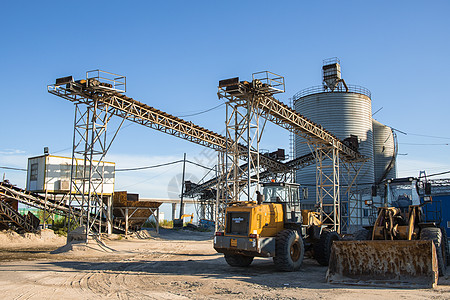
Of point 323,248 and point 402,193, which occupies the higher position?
point 402,193

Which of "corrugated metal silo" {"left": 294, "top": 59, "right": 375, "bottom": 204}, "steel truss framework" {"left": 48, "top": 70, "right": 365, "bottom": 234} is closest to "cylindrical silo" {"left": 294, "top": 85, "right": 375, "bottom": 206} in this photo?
"corrugated metal silo" {"left": 294, "top": 59, "right": 375, "bottom": 204}

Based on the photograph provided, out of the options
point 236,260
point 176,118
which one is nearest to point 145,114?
point 176,118

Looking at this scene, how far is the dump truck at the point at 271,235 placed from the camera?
11570 mm

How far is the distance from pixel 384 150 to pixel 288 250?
3164cm

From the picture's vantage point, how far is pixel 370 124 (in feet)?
124

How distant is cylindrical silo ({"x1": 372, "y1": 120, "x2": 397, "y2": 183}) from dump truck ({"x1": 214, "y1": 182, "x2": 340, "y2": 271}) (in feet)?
92.0

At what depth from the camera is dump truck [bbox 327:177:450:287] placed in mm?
9055

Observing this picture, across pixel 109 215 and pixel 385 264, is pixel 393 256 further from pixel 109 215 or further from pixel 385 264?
pixel 109 215

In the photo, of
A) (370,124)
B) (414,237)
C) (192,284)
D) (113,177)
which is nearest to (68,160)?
(113,177)

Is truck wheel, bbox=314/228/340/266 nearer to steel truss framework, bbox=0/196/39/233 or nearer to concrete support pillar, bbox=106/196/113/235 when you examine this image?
concrete support pillar, bbox=106/196/113/235

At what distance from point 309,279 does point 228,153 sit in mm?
9929

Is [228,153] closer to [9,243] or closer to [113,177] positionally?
[113,177]

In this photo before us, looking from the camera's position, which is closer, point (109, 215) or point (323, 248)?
point (323, 248)

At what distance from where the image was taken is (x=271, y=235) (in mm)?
12250
